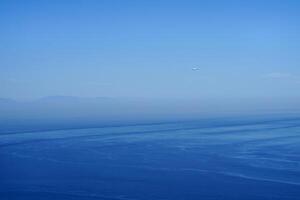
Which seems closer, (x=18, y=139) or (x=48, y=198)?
(x=48, y=198)

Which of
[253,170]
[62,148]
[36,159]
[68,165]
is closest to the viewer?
[253,170]

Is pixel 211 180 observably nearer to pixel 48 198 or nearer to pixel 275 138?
pixel 48 198

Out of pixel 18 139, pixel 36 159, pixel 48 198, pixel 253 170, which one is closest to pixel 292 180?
pixel 253 170

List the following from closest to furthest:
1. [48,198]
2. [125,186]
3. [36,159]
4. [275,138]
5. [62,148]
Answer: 1. [48,198]
2. [125,186]
3. [36,159]
4. [62,148]
5. [275,138]

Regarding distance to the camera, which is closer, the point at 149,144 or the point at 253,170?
the point at 253,170

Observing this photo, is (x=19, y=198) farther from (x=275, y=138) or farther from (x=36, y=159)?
(x=275, y=138)

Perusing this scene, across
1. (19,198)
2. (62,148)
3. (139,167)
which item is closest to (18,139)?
(62,148)
